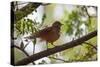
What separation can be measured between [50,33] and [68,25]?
204mm

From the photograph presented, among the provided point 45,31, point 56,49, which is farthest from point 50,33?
point 56,49

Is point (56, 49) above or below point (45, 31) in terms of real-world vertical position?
below

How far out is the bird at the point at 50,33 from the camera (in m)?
1.85

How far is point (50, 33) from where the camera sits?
6.21 feet

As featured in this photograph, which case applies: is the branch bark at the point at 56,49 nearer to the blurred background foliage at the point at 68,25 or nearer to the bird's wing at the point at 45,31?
the blurred background foliage at the point at 68,25

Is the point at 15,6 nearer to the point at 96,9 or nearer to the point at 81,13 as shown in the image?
the point at 81,13

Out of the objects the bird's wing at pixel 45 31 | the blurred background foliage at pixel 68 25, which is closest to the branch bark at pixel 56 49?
the blurred background foliage at pixel 68 25

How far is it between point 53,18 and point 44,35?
187 millimetres

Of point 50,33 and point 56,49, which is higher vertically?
point 50,33

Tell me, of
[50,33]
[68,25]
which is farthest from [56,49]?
[68,25]

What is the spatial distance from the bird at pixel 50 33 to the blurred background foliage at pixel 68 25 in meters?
0.03

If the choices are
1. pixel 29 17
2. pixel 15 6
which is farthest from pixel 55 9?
pixel 15 6

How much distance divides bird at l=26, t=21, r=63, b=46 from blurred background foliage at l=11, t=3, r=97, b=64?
0.03 meters

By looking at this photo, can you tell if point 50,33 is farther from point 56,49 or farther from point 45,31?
point 56,49
